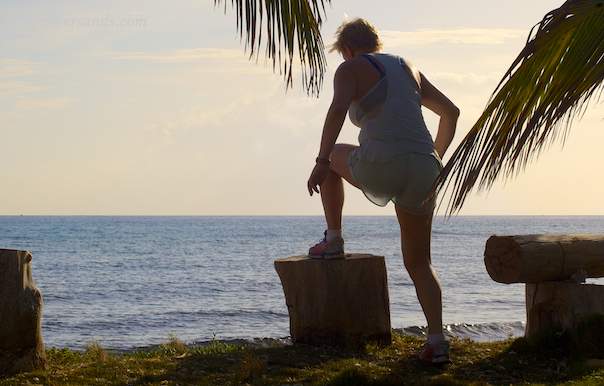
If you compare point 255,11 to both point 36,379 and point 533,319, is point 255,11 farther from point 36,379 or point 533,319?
point 533,319

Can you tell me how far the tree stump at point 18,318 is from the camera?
11.8ft

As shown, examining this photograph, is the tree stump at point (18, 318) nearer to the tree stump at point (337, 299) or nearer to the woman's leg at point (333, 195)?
the tree stump at point (337, 299)

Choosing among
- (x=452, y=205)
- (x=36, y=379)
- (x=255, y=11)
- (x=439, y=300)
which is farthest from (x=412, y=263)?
(x=36, y=379)

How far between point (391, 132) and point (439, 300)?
1.30 m

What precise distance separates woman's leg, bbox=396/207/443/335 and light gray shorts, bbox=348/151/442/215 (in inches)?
4.4

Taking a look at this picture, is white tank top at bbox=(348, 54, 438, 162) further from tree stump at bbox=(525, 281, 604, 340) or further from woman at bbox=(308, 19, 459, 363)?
tree stump at bbox=(525, 281, 604, 340)

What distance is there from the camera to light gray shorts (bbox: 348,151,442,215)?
3531 millimetres

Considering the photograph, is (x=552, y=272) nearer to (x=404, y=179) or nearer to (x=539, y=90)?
(x=404, y=179)

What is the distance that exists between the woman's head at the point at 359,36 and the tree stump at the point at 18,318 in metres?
2.89

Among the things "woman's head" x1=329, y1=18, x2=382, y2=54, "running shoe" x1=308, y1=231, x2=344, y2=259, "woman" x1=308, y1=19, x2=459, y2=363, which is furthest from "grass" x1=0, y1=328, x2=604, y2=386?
"woman's head" x1=329, y1=18, x2=382, y2=54

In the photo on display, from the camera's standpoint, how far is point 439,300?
3.75m

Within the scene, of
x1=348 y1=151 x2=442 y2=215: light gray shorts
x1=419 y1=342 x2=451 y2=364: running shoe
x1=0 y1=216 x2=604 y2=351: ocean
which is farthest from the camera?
x1=0 y1=216 x2=604 y2=351: ocean

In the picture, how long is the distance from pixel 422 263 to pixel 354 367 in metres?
0.90

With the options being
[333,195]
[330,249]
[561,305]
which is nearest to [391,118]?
[333,195]
